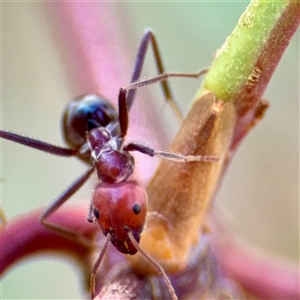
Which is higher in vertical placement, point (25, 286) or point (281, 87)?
point (281, 87)

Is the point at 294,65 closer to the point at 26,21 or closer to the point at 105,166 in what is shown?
the point at 105,166

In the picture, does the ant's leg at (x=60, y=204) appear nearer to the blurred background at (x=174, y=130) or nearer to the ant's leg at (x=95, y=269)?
the ant's leg at (x=95, y=269)

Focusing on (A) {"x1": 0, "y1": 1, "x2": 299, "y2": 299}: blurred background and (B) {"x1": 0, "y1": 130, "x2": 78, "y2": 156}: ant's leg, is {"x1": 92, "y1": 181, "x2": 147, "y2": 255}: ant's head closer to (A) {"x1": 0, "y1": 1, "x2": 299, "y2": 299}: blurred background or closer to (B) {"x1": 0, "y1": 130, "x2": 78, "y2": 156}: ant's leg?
(B) {"x1": 0, "y1": 130, "x2": 78, "y2": 156}: ant's leg

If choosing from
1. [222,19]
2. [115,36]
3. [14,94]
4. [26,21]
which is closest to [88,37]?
[115,36]

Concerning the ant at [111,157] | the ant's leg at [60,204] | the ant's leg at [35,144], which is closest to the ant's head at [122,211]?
the ant at [111,157]

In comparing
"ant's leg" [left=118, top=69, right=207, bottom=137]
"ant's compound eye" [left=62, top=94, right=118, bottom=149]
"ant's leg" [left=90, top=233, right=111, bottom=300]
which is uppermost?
"ant's leg" [left=118, top=69, right=207, bottom=137]

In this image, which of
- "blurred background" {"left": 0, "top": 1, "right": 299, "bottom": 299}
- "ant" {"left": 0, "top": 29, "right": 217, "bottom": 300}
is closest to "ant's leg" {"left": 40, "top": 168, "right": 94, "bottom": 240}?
"ant" {"left": 0, "top": 29, "right": 217, "bottom": 300}

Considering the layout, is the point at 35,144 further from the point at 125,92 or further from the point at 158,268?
the point at 158,268
